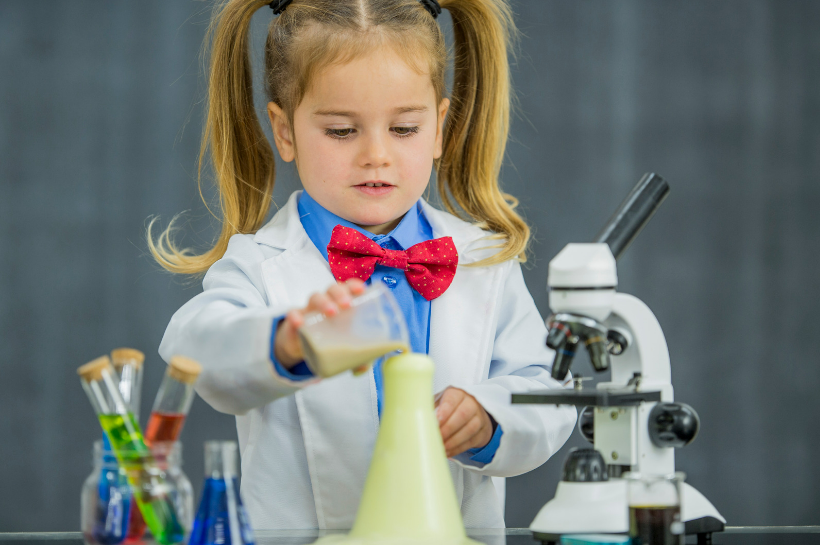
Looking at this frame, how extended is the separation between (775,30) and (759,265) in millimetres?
530

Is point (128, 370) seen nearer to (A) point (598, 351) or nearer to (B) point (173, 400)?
(B) point (173, 400)

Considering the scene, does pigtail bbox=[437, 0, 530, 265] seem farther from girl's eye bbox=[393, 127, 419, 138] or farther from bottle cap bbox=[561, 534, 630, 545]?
bottle cap bbox=[561, 534, 630, 545]

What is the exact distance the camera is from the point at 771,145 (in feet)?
6.82

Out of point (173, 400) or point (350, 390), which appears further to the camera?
point (350, 390)

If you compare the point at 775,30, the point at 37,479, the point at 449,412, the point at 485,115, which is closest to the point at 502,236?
the point at 485,115

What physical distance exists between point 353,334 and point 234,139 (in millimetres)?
699

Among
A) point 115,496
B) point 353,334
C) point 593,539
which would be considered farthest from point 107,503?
point 593,539

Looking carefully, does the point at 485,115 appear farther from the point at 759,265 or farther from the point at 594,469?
the point at 759,265

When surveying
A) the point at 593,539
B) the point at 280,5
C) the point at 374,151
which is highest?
the point at 280,5

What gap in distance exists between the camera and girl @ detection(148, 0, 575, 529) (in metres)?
1.10

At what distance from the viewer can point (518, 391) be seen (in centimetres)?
100

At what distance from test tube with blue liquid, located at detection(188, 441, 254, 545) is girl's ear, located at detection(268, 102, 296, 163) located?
64 centimetres

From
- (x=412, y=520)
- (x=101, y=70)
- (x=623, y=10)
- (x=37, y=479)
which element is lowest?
(x=37, y=479)

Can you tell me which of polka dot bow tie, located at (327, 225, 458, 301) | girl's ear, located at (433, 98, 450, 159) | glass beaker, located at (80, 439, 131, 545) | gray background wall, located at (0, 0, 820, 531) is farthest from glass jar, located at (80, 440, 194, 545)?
gray background wall, located at (0, 0, 820, 531)
